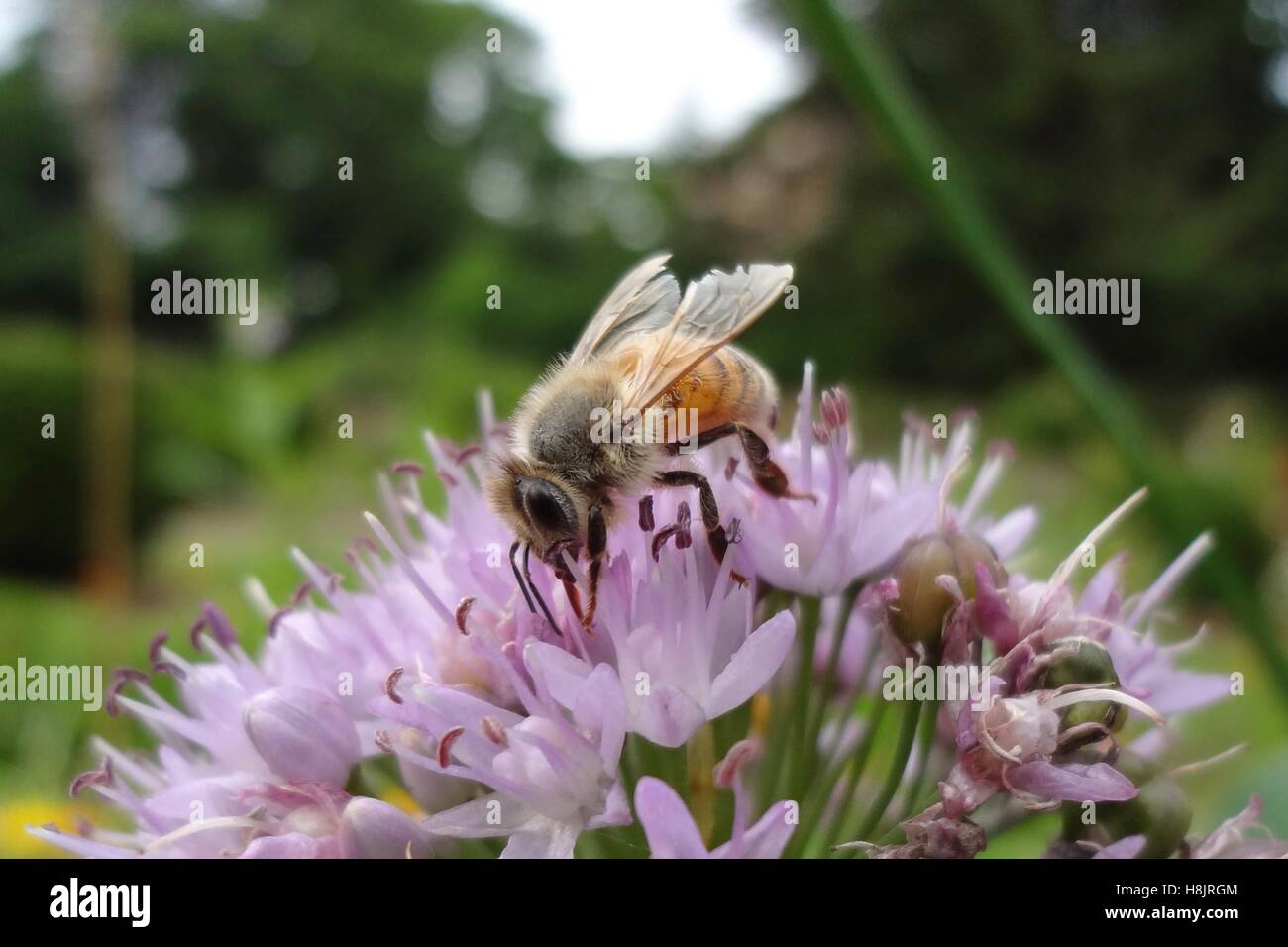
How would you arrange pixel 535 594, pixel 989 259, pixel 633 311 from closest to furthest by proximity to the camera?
pixel 535 594 → pixel 989 259 → pixel 633 311

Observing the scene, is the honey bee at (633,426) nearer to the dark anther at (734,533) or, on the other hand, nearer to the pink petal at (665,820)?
the dark anther at (734,533)

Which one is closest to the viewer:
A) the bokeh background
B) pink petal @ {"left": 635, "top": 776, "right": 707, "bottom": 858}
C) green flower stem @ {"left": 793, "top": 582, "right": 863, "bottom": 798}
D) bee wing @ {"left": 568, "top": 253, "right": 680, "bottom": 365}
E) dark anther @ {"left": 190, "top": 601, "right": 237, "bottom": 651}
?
pink petal @ {"left": 635, "top": 776, "right": 707, "bottom": 858}

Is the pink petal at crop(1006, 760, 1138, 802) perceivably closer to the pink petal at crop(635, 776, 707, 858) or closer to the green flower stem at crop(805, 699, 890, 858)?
the green flower stem at crop(805, 699, 890, 858)

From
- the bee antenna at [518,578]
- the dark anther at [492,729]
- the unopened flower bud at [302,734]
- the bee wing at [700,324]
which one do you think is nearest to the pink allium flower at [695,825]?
Result: the dark anther at [492,729]

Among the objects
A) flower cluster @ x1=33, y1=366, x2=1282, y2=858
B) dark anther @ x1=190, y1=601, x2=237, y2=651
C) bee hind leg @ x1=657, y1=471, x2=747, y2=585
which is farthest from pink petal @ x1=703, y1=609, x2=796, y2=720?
dark anther @ x1=190, y1=601, x2=237, y2=651

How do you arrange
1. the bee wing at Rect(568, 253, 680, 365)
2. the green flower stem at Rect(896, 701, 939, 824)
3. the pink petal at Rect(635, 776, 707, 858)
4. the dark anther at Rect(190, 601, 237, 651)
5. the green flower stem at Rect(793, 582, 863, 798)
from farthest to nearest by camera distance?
the bee wing at Rect(568, 253, 680, 365)
the dark anther at Rect(190, 601, 237, 651)
the green flower stem at Rect(793, 582, 863, 798)
the green flower stem at Rect(896, 701, 939, 824)
the pink petal at Rect(635, 776, 707, 858)

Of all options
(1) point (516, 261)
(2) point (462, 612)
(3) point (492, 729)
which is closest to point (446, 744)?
(3) point (492, 729)

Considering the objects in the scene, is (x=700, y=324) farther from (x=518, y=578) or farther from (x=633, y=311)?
(x=518, y=578)
